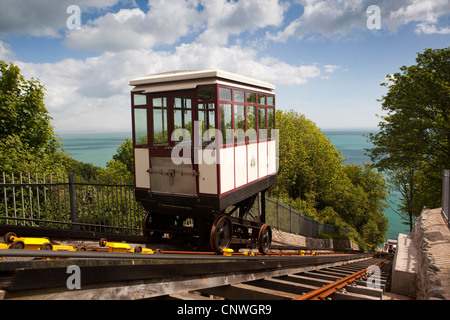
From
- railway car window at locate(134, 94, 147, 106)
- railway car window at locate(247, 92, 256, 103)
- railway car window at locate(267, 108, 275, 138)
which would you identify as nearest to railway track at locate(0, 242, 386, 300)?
railway car window at locate(134, 94, 147, 106)

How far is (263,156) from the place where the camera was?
877 centimetres

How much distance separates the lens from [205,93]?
6324 millimetres

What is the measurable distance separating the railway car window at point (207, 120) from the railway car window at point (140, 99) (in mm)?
1421

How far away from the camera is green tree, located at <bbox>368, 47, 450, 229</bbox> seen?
1780 centimetres

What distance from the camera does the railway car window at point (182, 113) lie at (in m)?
6.80

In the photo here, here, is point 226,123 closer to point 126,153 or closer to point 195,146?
point 195,146

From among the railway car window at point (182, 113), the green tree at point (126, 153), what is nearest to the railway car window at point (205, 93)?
the railway car window at point (182, 113)

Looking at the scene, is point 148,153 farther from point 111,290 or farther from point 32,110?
point 32,110

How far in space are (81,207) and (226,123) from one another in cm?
477

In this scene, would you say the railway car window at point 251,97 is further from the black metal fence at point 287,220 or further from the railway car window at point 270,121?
the black metal fence at point 287,220

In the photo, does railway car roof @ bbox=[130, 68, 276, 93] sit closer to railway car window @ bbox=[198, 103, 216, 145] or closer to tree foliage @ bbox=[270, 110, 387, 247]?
railway car window @ bbox=[198, 103, 216, 145]
